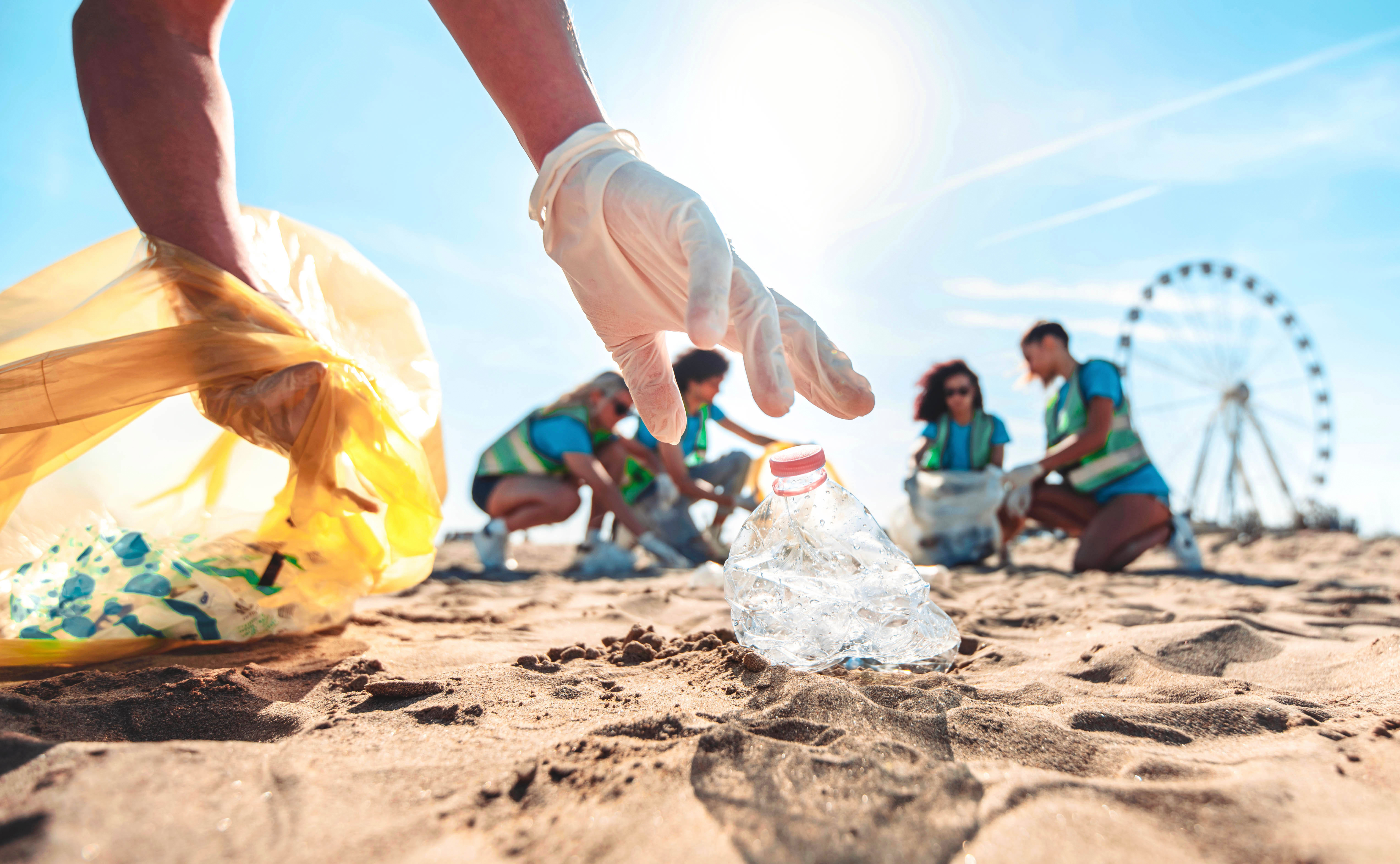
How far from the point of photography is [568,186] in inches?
56.4

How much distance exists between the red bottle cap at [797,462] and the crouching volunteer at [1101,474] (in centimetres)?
365

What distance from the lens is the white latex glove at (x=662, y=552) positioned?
487cm

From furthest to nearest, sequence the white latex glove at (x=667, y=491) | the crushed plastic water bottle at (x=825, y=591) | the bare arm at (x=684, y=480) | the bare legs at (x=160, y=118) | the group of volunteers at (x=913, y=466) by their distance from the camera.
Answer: the white latex glove at (x=667, y=491), the bare arm at (x=684, y=480), the group of volunteers at (x=913, y=466), the bare legs at (x=160, y=118), the crushed plastic water bottle at (x=825, y=591)

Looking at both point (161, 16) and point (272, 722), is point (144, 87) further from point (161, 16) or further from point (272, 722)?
point (272, 722)

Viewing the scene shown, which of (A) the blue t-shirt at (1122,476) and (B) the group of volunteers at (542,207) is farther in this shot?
(A) the blue t-shirt at (1122,476)

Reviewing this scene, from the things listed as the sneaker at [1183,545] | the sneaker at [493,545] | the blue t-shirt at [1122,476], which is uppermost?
the blue t-shirt at [1122,476]

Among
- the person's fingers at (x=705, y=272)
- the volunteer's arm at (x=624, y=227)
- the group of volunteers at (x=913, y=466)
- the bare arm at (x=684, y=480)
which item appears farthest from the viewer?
the bare arm at (x=684, y=480)

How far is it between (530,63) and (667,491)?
14.1ft

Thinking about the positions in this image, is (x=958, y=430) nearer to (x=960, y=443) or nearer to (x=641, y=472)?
(x=960, y=443)

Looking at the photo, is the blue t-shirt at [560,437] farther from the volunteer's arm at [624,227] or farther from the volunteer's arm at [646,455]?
the volunteer's arm at [624,227]

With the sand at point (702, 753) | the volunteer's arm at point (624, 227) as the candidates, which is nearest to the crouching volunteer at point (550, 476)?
the sand at point (702, 753)

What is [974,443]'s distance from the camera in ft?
15.6

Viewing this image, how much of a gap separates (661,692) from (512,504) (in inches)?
154

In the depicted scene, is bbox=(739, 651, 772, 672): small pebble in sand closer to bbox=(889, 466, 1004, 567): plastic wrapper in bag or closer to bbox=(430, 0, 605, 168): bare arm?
bbox=(430, 0, 605, 168): bare arm
